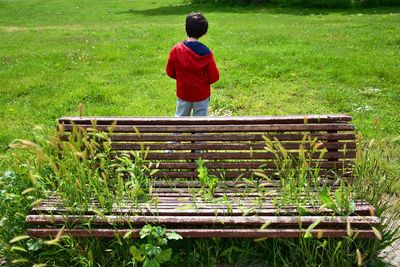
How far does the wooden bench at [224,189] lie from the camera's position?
10.9 feet

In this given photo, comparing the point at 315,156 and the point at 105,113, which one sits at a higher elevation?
the point at 315,156

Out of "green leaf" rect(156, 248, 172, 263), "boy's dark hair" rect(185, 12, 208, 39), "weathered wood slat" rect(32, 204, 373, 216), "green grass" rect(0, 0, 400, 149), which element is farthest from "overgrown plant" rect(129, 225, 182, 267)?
"green grass" rect(0, 0, 400, 149)

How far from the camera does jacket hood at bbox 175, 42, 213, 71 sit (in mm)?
5191

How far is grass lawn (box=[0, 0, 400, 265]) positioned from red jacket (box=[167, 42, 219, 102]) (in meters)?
2.10

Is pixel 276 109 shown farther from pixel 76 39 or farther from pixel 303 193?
pixel 76 39

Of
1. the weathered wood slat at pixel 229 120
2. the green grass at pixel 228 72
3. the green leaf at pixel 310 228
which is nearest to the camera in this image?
the green leaf at pixel 310 228

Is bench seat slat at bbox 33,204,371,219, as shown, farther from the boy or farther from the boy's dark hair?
the boy's dark hair

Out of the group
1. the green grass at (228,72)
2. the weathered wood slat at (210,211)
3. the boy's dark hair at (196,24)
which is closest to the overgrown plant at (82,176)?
the weathered wood slat at (210,211)

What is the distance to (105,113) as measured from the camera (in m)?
7.50

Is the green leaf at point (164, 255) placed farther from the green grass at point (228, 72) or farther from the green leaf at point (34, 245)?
the green grass at point (228, 72)

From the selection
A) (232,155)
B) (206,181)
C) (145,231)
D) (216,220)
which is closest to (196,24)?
(232,155)

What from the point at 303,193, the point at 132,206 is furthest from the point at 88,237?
the point at 303,193

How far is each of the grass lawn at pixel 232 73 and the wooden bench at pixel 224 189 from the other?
0.58m

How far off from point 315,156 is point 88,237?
2067 millimetres
